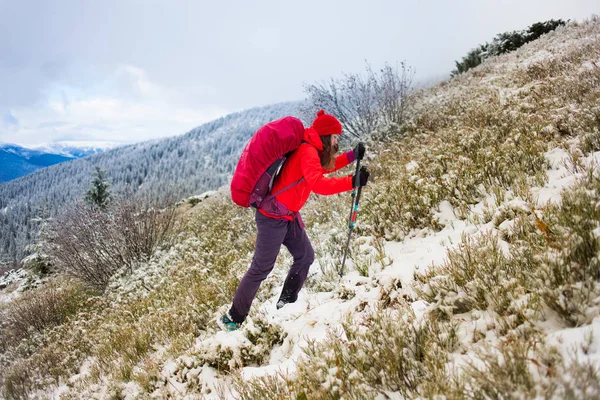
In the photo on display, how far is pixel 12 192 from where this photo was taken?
168375mm

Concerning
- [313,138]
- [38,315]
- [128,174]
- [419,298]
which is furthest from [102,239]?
[128,174]

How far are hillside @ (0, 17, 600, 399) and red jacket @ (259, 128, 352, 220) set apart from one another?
1.10 m

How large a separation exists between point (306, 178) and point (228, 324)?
2.00 meters

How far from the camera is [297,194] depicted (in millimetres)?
3018

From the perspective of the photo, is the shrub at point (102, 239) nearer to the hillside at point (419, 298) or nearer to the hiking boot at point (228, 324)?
the hillside at point (419, 298)

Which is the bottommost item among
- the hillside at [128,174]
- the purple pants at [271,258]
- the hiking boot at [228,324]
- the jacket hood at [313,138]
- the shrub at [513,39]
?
the hiking boot at [228,324]

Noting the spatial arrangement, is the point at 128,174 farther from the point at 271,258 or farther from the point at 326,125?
the point at 326,125

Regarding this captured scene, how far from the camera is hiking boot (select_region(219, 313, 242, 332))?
3404 millimetres

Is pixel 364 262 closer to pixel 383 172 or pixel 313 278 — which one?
pixel 313 278

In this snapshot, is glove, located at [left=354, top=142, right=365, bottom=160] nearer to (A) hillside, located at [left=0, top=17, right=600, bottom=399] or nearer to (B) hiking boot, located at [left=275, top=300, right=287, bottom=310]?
(A) hillside, located at [left=0, top=17, right=600, bottom=399]

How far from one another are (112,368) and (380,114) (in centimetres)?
897

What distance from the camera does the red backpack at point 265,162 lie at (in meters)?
2.80

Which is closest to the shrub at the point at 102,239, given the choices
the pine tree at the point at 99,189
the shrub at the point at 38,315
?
the shrub at the point at 38,315

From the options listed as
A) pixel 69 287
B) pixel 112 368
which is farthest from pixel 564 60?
pixel 69 287
